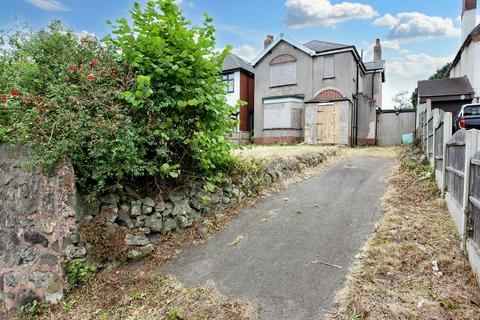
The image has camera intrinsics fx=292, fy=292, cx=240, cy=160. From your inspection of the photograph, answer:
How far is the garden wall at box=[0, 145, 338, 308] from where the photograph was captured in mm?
3629

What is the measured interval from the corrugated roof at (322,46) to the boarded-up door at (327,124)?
338cm

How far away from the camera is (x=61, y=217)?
143 inches

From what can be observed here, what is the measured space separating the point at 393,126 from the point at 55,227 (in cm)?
2041

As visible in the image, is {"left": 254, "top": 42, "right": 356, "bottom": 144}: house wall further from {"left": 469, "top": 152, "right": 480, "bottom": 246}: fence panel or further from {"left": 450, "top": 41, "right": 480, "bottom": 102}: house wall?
{"left": 469, "top": 152, "right": 480, "bottom": 246}: fence panel

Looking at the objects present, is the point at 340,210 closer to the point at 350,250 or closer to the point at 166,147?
the point at 350,250

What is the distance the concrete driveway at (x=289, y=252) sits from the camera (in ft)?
10.0

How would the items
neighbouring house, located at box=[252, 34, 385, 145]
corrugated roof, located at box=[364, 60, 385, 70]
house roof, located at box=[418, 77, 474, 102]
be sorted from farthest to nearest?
1. corrugated roof, located at box=[364, 60, 385, 70]
2. neighbouring house, located at box=[252, 34, 385, 145]
3. house roof, located at box=[418, 77, 474, 102]

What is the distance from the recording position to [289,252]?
3910 millimetres

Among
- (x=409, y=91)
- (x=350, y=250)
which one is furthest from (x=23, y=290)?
(x=409, y=91)

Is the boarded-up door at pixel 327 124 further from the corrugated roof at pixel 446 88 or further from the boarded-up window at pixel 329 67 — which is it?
the corrugated roof at pixel 446 88

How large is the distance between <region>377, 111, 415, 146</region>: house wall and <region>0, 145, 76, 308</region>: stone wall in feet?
64.6

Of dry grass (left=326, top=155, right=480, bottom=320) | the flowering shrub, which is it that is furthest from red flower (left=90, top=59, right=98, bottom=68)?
dry grass (left=326, top=155, right=480, bottom=320)

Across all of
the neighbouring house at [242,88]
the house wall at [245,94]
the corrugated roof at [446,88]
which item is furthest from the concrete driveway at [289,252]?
the house wall at [245,94]

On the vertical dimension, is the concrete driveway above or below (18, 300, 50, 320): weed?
above
